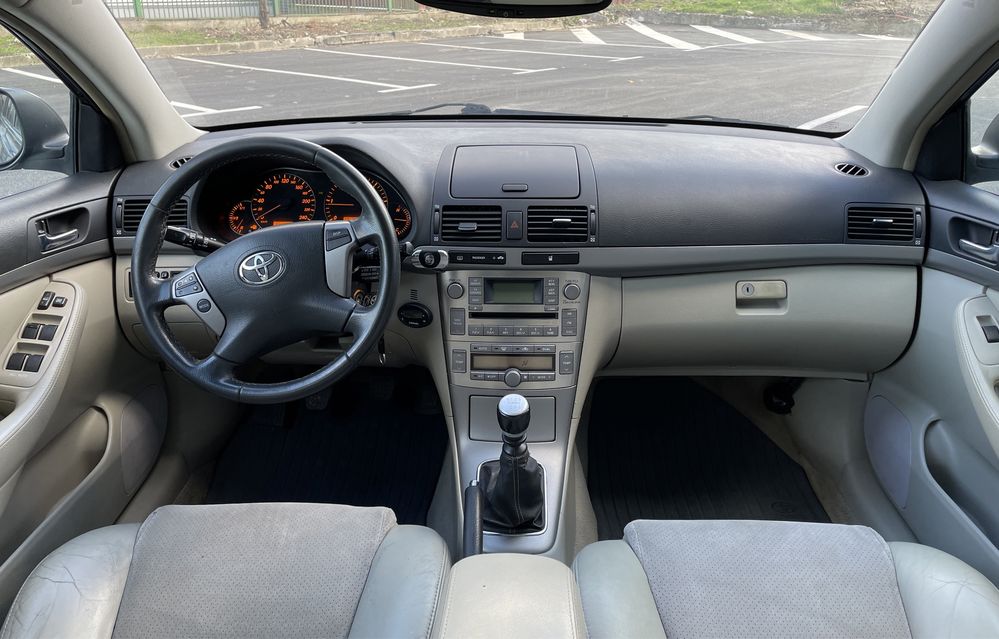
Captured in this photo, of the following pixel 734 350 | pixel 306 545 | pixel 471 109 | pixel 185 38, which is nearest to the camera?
pixel 306 545

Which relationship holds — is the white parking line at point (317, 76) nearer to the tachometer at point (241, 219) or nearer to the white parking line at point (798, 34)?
the tachometer at point (241, 219)

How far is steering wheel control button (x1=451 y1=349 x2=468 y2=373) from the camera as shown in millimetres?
2441

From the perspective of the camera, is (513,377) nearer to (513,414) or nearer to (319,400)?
(513,414)

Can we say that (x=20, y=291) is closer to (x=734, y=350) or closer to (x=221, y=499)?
(x=221, y=499)

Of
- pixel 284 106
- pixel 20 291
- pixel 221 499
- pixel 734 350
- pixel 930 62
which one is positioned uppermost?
pixel 930 62

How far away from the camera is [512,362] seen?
96.0 inches

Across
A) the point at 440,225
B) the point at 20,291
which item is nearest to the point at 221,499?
the point at 20,291

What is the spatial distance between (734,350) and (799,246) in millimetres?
430

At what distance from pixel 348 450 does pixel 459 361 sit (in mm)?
960

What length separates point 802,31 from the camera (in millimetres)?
2730

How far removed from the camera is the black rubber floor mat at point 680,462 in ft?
9.36

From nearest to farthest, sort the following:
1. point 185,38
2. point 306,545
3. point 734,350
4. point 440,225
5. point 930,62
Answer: point 306,545
point 930,62
point 440,225
point 734,350
point 185,38

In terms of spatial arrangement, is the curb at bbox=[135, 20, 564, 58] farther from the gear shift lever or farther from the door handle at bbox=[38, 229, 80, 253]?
the gear shift lever

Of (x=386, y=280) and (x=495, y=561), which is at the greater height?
(x=386, y=280)
